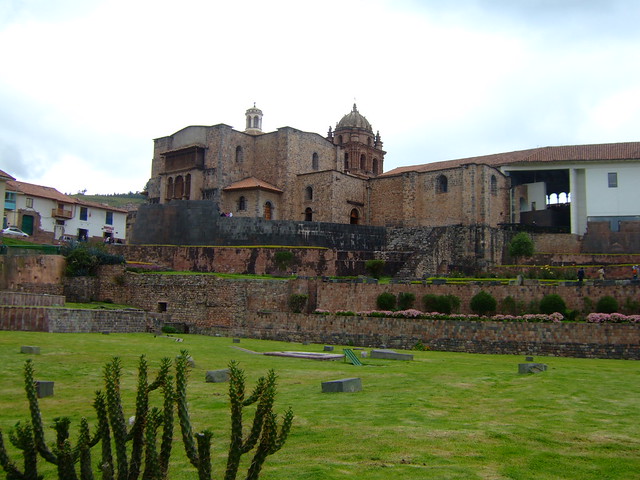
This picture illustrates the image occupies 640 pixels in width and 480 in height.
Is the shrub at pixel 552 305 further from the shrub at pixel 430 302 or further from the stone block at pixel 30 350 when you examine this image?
the stone block at pixel 30 350

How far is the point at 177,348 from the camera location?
1753 centimetres

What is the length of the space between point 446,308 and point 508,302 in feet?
7.58

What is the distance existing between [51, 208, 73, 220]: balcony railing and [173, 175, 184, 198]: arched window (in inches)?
307

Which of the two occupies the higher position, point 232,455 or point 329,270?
point 329,270

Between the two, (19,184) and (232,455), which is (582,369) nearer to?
(232,455)

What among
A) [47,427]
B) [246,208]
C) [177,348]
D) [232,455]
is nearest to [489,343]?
[177,348]

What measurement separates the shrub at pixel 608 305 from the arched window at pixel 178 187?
28928 mm

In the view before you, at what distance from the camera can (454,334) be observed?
71.2ft

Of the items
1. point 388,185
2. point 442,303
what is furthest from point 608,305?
point 388,185

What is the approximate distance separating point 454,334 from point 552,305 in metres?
3.56

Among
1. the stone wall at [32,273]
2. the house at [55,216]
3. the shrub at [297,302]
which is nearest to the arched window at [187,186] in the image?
the house at [55,216]

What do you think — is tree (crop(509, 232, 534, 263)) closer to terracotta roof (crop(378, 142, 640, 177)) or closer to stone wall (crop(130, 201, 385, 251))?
terracotta roof (crop(378, 142, 640, 177))

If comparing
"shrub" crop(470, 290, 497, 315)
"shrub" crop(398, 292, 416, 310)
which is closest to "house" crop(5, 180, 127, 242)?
"shrub" crop(398, 292, 416, 310)

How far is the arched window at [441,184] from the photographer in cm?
3875
